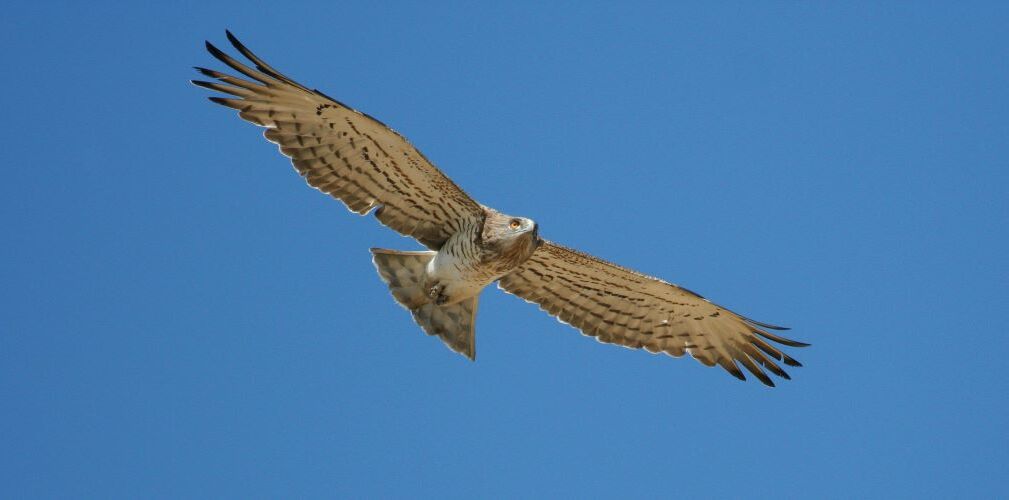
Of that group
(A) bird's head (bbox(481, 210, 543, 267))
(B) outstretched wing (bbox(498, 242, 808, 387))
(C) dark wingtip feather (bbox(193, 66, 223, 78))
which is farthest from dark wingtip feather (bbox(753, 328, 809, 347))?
(C) dark wingtip feather (bbox(193, 66, 223, 78))

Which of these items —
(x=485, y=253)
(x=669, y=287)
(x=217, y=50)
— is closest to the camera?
(x=217, y=50)

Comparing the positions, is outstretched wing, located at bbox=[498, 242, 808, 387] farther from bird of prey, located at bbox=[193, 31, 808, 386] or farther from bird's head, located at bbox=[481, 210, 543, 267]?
bird's head, located at bbox=[481, 210, 543, 267]

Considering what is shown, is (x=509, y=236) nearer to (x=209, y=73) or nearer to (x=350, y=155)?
(x=350, y=155)

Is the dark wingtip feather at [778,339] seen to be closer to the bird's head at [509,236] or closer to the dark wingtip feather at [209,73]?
the bird's head at [509,236]

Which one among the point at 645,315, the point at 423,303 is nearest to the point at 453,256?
the point at 423,303

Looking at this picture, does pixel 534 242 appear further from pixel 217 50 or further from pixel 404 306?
pixel 217 50

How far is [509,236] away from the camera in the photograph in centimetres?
1310

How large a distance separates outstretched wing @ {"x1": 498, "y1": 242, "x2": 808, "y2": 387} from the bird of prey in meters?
0.01

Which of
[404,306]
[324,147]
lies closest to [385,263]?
[404,306]

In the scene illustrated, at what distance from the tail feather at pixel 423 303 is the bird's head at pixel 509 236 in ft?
2.57

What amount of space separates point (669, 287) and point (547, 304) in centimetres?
136

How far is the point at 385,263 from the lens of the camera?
13711 millimetres

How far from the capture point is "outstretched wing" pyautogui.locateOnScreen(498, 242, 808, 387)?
14.5m

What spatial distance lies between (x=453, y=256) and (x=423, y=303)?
0.67 metres
